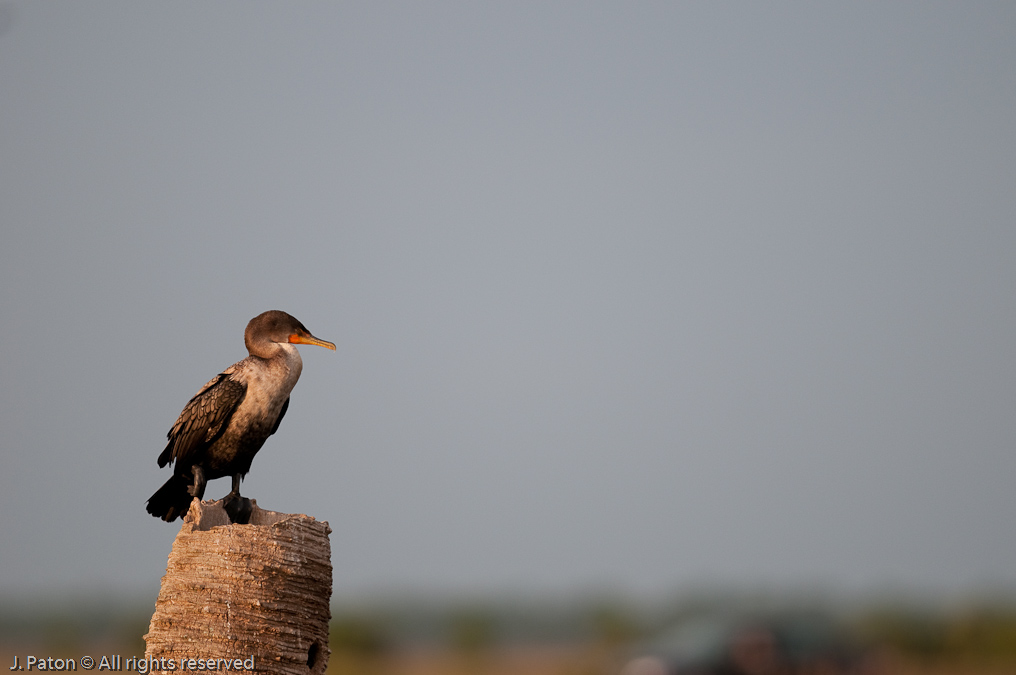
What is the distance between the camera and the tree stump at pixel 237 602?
244 inches

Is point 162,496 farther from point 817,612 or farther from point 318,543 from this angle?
point 817,612

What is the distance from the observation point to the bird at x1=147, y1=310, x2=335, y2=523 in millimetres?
8047

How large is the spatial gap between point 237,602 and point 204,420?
2.21 meters

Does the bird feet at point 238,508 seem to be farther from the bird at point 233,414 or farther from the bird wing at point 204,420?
the bird wing at point 204,420

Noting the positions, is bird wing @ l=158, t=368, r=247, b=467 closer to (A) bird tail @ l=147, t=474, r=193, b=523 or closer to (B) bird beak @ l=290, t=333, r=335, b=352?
(A) bird tail @ l=147, t=474, r=193, b=523

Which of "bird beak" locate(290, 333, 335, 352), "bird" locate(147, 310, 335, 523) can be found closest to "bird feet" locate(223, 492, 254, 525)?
"bird" locate(147, 310, 335, 523)

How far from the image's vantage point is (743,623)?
2998mm

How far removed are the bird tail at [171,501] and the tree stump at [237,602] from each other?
1566 mm

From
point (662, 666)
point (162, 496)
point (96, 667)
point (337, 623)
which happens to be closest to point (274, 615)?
point (96, 667)

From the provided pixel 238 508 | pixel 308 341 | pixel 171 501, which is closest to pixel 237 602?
pixel 238 508

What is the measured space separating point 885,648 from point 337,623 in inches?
847

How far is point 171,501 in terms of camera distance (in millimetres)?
8039

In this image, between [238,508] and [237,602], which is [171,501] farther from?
[237,602]

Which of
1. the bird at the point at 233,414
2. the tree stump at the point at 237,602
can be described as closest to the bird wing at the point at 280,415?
the bird at the point at 233,414
